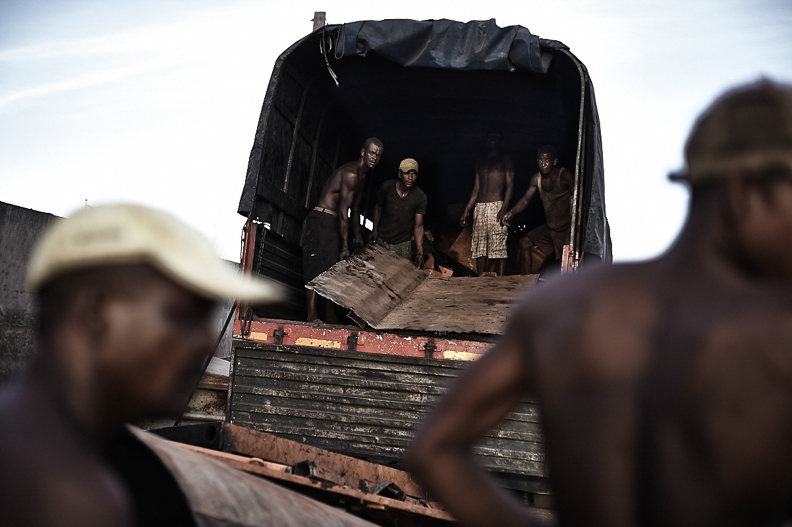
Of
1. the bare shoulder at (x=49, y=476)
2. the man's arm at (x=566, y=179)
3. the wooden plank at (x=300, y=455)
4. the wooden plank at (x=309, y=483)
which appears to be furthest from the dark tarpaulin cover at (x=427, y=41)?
the bare shoulder at (x=49, y=476)

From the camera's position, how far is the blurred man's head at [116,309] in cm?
86

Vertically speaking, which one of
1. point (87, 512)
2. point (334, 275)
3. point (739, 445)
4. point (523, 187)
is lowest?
point (87, 512)

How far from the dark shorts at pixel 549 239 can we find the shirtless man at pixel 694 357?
23.1ft

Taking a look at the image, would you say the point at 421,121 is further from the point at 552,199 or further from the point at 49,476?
the point at 49,476

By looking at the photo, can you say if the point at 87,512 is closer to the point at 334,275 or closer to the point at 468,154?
the point at 334,275

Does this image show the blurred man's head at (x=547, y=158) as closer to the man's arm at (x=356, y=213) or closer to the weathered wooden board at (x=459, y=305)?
the weathered wooden board at (x=459, y=305)

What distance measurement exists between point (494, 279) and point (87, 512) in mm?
6066

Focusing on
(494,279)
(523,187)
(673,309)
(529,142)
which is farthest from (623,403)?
(523,187)

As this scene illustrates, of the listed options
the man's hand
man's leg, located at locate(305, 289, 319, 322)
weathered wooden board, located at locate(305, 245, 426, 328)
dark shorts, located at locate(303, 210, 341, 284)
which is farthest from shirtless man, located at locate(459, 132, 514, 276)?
man's leg, located at locate(305, 289, 319, 322)

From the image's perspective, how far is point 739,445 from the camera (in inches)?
31.8

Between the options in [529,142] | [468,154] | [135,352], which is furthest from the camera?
[468,154]

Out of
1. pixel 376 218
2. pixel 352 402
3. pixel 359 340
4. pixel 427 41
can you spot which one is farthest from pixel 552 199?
pixel 352 402

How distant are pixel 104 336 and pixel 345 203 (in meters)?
6.10

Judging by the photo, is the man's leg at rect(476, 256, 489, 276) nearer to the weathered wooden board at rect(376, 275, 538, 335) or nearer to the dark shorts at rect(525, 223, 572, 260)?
the dark shorts at rect(525, 223, 572, 260)
